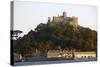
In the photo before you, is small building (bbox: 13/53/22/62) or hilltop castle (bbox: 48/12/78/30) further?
hilltop castle (bbox: 48/12/78/30)

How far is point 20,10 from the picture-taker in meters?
1.72

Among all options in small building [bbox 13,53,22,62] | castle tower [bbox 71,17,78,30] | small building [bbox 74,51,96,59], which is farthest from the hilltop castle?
small building [bbox 13,53,22,62]

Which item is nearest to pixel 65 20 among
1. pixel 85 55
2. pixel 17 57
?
pixel 85 55

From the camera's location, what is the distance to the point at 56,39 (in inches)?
72.6

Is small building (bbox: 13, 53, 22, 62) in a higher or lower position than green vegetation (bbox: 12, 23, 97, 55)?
lower

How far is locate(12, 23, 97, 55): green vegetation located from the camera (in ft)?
5.74

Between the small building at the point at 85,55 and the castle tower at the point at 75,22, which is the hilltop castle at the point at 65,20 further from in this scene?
the small building at the point at 85,55

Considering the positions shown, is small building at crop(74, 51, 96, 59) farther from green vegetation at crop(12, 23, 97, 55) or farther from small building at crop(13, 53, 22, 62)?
small building at crop(13, 53, 22, 62)

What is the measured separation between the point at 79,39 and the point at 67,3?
0.35 meters

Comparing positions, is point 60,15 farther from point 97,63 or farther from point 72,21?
point 97,63

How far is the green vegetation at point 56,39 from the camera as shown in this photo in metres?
1.75

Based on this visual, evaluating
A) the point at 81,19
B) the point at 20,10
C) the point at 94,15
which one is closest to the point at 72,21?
the point at 81,19

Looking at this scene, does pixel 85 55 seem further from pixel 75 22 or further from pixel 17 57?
pixel 17 57

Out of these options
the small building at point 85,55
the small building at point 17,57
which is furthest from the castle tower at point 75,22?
the small building at point 17,57
